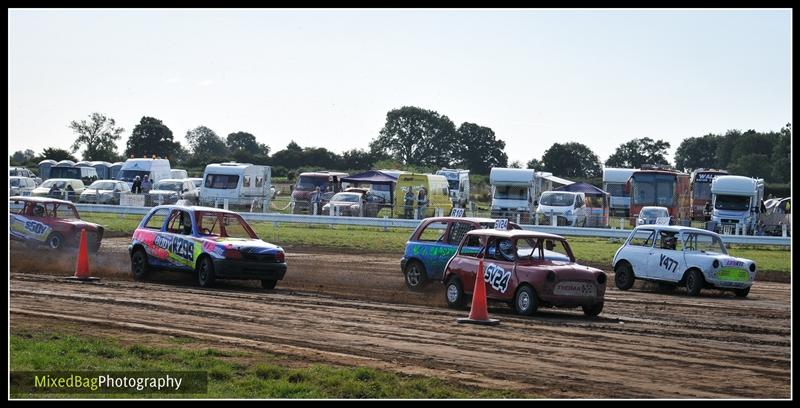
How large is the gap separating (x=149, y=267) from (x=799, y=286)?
39.0ft

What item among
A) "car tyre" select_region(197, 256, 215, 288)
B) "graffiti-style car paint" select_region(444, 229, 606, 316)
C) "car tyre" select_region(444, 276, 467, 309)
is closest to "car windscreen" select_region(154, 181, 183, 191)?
"car tyre" select_region(197, 256, 215, 288)

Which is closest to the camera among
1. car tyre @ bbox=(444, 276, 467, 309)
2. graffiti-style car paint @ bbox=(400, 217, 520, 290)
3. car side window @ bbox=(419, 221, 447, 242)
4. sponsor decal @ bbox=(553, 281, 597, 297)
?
sponsor decal @ bbox=(553, 281, 597, 297)

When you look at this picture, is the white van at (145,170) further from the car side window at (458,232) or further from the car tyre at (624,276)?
the car side window at (458,232)

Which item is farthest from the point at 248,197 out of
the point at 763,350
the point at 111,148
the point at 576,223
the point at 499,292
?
the point at 111,148

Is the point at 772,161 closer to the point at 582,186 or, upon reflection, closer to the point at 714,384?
the point at 582,186

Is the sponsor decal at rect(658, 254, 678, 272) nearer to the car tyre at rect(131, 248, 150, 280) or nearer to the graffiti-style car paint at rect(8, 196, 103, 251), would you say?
the car tyre at rect(131, 248, 150, 280)

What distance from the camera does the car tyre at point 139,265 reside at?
2250 cm

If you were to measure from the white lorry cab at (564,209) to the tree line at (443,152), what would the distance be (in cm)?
4658

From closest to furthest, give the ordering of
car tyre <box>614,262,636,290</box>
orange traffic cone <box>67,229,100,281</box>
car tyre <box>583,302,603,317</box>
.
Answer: car tyre <box>583,302,603,317</box> → orange traffic cone <box>67,229,100,281</box> → car tyre <box>614,262,636,290</box>

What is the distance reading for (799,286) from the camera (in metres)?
16.4

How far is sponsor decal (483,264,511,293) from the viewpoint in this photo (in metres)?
18.2

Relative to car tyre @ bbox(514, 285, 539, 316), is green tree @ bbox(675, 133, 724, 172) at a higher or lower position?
higher

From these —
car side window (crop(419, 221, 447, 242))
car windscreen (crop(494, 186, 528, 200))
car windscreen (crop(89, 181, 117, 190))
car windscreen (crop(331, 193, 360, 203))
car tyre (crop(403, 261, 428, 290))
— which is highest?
car windscreen (crop(494, 186, 528, 200))

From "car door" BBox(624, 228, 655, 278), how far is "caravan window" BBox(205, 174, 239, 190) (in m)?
32.6
